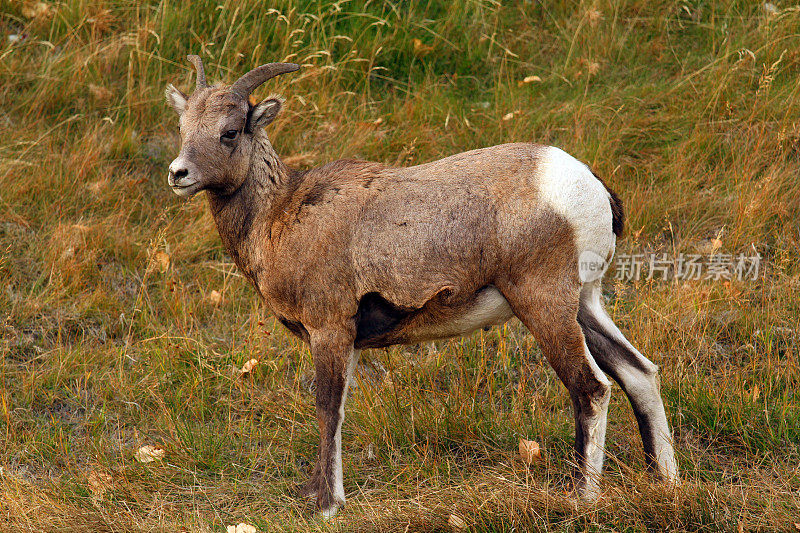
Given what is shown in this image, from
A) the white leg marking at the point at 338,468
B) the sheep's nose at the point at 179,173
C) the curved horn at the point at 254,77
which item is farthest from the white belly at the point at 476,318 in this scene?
the curved horn at the point at 254,77

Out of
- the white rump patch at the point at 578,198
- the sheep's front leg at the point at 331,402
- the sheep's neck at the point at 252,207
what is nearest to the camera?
the white rump patch at the point at 578,198

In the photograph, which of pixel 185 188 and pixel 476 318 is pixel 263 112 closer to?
pixel 185 188

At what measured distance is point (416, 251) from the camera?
156 inches

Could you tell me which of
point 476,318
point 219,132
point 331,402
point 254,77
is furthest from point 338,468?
point 254,77

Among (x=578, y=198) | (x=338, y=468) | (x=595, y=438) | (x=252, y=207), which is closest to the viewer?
(x=578, y=198)

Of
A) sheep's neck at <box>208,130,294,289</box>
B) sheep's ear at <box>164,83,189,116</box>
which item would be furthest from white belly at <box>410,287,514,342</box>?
sheep's ear at <box>164,83,189,116</box>

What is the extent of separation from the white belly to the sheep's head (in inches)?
47.2

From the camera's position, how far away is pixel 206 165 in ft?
13.2

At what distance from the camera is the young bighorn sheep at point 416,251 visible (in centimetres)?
387

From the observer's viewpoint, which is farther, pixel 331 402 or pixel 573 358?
pixel 331 402

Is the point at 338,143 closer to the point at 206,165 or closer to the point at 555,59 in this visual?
the point at 555,59

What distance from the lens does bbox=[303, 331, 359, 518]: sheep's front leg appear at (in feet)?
13.3

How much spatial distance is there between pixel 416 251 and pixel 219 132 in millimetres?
1103

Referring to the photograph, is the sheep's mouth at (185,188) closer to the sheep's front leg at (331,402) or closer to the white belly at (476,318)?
the sheep's front leg at (331,402)
